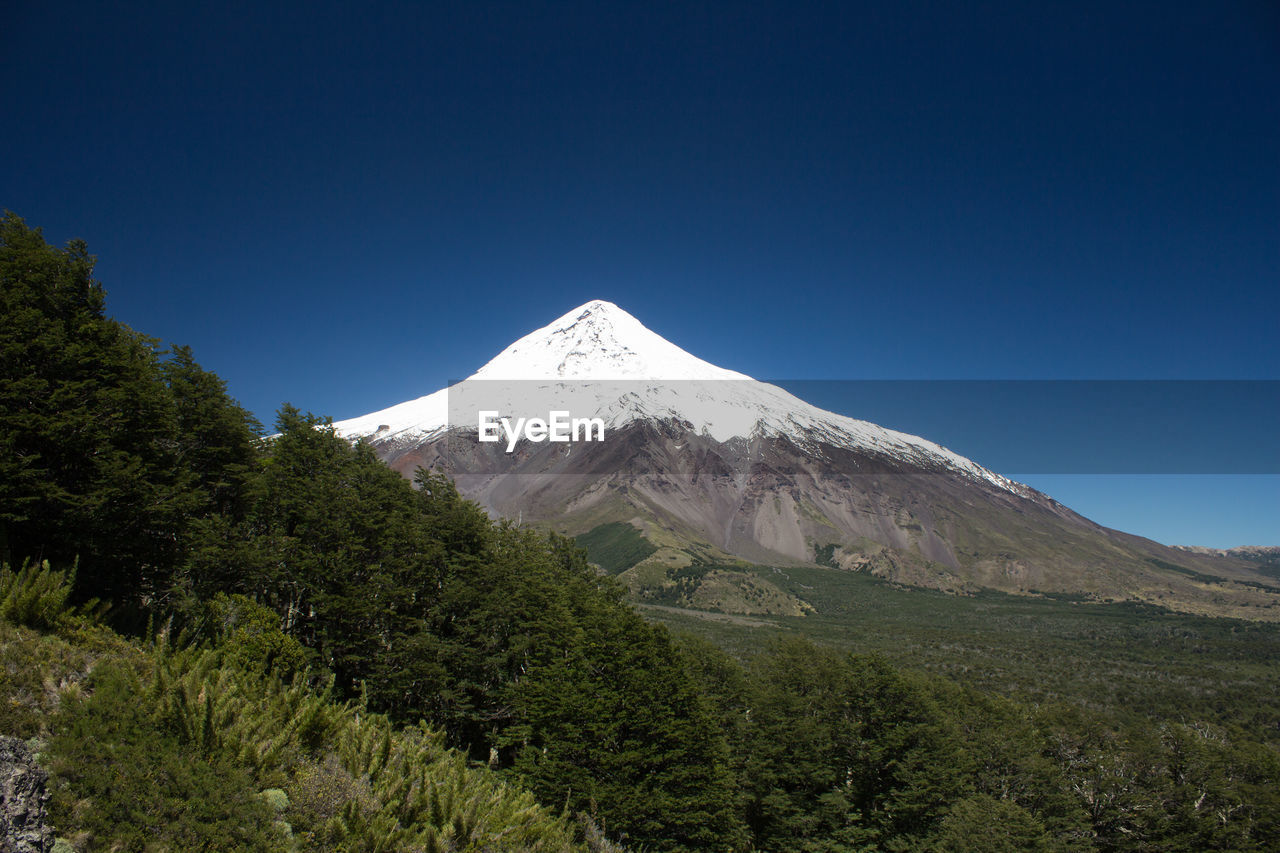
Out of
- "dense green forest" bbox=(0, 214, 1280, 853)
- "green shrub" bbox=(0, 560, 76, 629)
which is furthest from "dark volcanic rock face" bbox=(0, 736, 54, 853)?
"green shrub" bbox=(0, 560, 76, 629)

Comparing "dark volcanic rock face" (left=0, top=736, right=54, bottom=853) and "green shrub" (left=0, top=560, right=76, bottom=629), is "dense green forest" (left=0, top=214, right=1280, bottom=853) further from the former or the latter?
"dark volcanic rock face" (left=0, top=736, right=54, bottom=853)

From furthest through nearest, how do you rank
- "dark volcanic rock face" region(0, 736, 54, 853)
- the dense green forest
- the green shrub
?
the green shrub < the dense green forest < "dark volcanic rock face" region(0, 736, 54, 853)

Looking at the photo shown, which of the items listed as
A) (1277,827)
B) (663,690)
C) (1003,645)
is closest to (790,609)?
(1003,645)

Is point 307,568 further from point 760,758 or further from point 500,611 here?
point 760,758

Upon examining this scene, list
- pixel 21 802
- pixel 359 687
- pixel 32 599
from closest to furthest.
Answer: pixel 21 802, pixel 32 599, pixel 359 687

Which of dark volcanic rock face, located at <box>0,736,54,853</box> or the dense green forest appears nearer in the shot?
dark volcanic rock face, located at <box>0,736,54,853</box>

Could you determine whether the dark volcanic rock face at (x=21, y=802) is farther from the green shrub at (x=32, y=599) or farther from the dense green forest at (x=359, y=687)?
the green shrub at (x=32, y=599)

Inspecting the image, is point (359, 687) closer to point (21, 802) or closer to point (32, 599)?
point (32, 599)

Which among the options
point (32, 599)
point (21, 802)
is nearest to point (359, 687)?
point (32, 599)
